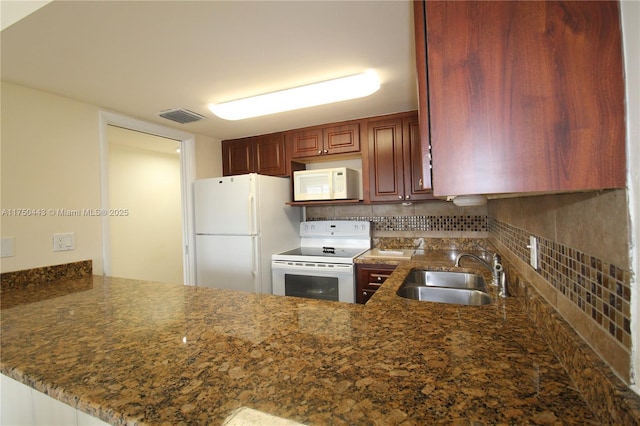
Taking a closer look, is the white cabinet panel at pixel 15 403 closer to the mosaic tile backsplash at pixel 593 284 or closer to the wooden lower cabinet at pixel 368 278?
the mosaic tile backsplash at pixel 593 284

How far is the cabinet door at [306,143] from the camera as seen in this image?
2.95 m

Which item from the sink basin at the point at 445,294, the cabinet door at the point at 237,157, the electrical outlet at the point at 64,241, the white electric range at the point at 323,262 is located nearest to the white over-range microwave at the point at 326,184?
the white electric range at the point at 323,262

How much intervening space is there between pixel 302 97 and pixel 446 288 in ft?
5.43

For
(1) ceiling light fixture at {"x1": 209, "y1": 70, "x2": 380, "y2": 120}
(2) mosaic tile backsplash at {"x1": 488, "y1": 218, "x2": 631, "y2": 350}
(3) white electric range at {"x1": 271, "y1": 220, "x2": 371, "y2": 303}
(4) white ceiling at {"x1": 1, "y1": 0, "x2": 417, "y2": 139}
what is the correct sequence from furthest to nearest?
(3) white electric range at {"x1": 271, "y1": 220, "x2": 371, "y2": 303}, (1) ceiling light fixture at {"x1": 209, "y1": 70, "x2": 380, "y2": 120}, (4) white ceiling at {"x1": 1, "y1": 0, "x2": 417, "y2": 139}, (2) mosaic tile backsplash at {"x1": 488, "y1": 218, "x2": 631, "y2": 350}

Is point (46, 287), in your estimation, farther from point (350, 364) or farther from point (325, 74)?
point (325, 74)

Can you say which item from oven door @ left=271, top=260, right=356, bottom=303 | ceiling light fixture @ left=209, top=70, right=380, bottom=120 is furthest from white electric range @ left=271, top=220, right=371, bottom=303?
ceiling light fixture @ left=209, top=70, right=380, bottom=120

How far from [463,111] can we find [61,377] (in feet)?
3.83

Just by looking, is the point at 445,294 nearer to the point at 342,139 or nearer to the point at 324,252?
the point at 324,252

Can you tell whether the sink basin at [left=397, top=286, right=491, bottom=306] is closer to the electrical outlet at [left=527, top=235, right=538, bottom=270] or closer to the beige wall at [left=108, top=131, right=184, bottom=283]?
the electrical outlet at [left=527, top=235, right=538, bottom=270]

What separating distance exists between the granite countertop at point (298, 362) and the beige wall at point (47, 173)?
0.88 metres

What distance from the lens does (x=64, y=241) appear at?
6.70 feet

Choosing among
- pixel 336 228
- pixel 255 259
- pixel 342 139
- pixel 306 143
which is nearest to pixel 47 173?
pixel 255 259

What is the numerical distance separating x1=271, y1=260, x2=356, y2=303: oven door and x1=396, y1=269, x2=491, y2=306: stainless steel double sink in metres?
0.69

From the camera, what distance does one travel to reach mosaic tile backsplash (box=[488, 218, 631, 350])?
51cm
